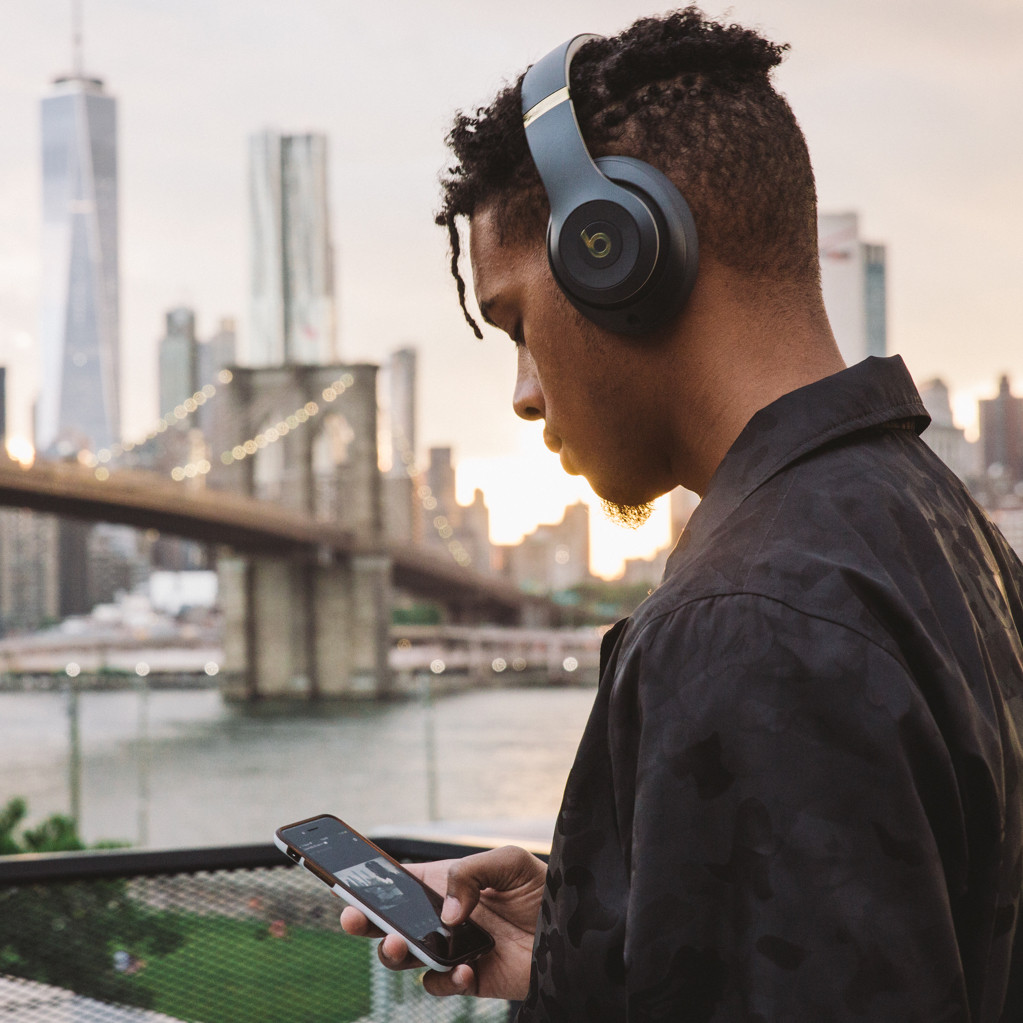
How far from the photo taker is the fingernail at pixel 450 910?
3.37 ft

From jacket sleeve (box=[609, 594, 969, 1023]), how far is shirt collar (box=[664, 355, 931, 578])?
11 centimetres

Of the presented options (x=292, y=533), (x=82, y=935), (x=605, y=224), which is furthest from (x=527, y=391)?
(x=292, y=533)

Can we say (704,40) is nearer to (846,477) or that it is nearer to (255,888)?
(846,477)

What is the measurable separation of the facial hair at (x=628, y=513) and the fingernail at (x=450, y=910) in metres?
0.37

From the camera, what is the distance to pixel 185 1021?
76.4 inches

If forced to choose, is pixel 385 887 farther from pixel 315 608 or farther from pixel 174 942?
pixel 315 608

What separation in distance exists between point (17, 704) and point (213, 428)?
11.3 metres

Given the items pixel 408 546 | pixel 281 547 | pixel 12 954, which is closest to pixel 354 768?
pixel 281 547

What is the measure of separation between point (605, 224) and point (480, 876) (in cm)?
61

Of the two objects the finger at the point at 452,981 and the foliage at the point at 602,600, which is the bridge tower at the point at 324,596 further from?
the finger at the point at 452,981

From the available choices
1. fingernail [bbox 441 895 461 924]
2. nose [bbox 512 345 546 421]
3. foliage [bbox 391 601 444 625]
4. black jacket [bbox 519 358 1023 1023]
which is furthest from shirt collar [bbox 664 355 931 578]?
foliage [bbox 391 601 444 625]

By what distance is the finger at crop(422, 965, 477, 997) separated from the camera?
1020 millimetres

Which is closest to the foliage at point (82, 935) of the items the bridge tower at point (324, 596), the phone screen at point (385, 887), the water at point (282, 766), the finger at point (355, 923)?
the phone screen at point (385, 887)

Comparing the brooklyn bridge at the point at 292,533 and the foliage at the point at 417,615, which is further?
the foliage at the point at 417,615
